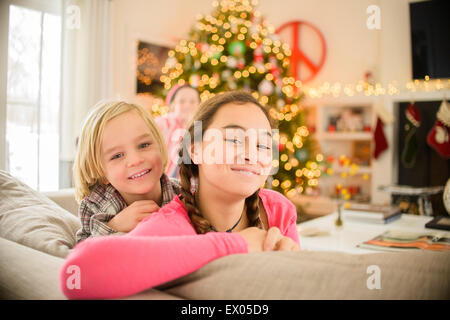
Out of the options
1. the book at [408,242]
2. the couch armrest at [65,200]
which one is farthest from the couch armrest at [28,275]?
the book at [408,242]

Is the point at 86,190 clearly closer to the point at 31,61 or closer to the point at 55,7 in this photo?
the point at 31,61

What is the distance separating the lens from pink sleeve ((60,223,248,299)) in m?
0.53

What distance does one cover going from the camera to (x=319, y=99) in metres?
5.00

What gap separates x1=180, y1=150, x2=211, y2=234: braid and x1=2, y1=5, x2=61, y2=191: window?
2.88 meters

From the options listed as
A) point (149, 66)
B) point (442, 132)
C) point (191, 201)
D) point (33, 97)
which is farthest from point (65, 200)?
point (442, 132)

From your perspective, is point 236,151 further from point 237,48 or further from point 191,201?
point 237,48

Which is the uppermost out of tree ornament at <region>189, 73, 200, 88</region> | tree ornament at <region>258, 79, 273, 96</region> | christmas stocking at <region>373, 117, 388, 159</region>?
tree ornament at <region>189, 73, 200, 88</region>

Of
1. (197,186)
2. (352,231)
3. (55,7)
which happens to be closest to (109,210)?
(197,186)

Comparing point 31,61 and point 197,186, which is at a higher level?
point 31,61

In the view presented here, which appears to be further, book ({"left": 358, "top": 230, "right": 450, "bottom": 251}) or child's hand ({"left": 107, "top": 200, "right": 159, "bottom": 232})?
book ({"left": 358, "top": 230, "right": 450, "bottom": 251})

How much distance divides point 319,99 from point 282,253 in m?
4.64

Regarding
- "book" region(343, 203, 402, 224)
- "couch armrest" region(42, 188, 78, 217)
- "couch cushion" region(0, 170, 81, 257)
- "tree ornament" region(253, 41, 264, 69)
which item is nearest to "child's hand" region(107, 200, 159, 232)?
→ "couch cushion" region(0, 170, 81, 257)

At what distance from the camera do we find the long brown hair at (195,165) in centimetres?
78

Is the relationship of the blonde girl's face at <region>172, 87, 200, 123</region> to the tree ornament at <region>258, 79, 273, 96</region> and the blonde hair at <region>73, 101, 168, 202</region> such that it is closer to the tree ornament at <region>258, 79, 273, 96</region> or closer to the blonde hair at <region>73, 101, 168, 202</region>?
the tree ornament at <region>258, 79, 273, 96</region>
